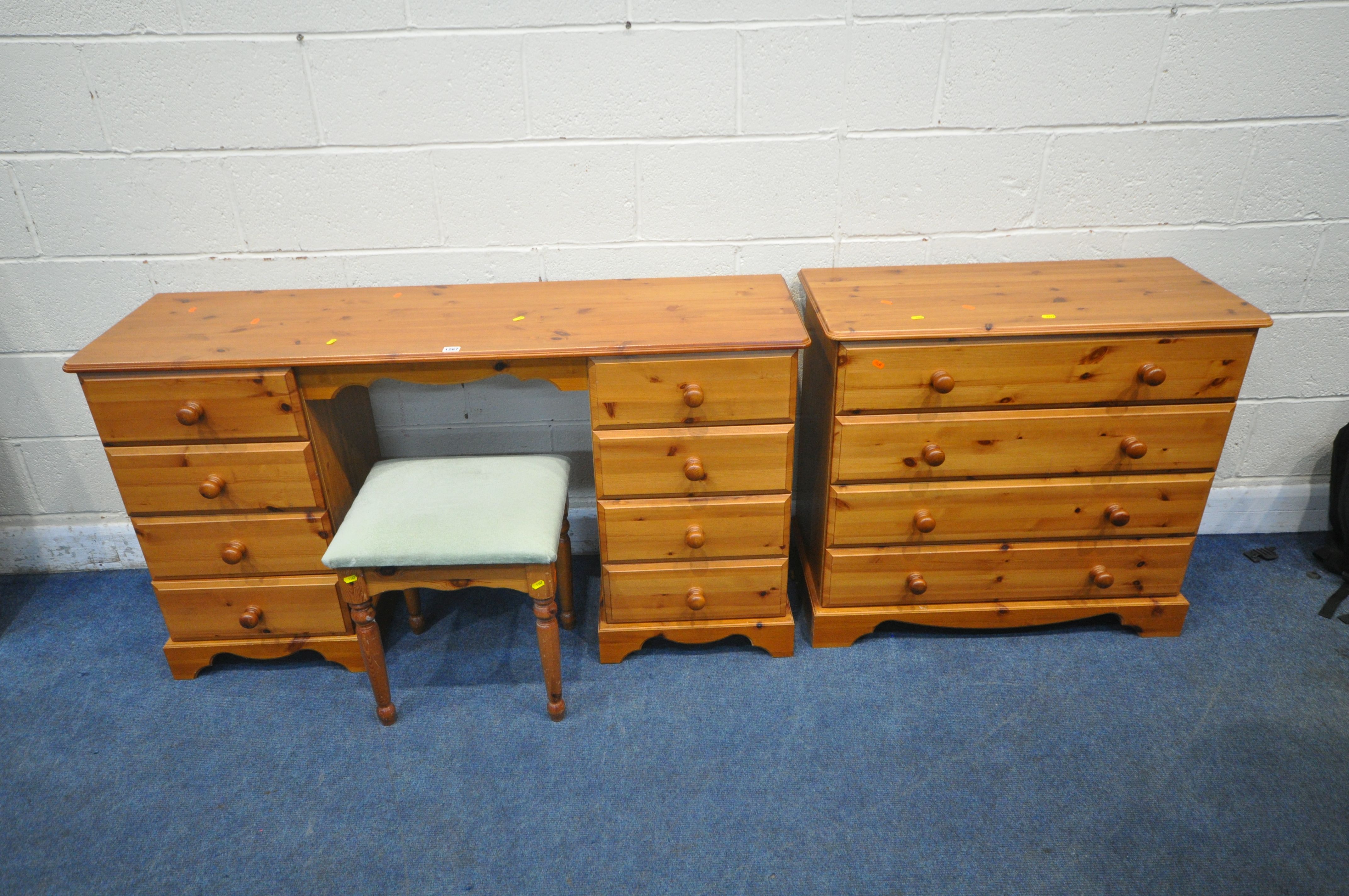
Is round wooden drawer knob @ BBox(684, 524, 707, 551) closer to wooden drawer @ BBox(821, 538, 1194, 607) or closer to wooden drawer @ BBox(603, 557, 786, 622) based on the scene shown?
wooden drawer @ BBox(603, 557, 786, 622)

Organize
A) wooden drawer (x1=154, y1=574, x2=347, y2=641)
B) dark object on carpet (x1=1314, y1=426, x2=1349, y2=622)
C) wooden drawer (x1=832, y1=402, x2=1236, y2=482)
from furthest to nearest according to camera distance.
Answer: dark object on carpet (x1=1314, y1=426, x2=1349, y2=622), wooden drawer (x1=154, y1=574, x2=347, y2=641), wooden drawer (x1=832, y1=402, x2=1236, y2=482)

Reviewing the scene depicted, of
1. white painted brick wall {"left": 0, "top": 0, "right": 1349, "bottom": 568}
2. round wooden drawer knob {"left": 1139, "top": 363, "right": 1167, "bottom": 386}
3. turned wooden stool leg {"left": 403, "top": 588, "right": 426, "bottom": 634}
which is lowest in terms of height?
turned wooden stool leg {"left": 403, "top": 588, "right": 426, "bottom": 634}

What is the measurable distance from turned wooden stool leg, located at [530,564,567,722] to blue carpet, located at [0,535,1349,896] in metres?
0.05

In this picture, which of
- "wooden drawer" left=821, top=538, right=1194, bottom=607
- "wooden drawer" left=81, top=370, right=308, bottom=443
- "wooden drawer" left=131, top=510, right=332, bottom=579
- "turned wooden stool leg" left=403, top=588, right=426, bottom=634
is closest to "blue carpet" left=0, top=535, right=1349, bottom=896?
"turned wooden stool leg" left=403, top=588, right=426, bottom=634

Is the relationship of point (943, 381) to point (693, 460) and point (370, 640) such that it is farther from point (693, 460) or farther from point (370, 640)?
point (370, 640)

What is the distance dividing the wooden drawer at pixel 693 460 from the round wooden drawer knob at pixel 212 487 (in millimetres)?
814

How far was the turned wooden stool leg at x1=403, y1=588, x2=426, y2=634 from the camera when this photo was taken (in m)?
2.13

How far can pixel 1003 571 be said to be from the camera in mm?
2010

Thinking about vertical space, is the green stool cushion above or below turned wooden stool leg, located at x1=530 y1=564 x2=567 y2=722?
above

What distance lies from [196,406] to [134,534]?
93 cm

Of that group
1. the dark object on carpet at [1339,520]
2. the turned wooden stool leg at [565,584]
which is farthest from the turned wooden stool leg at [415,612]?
the dark object on carpet at [1339,520]

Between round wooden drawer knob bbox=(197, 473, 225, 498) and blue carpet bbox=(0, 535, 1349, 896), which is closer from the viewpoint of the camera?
blue carpet bbox=(0, 535, 1349, 896)

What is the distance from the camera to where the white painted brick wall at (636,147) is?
1.87 m

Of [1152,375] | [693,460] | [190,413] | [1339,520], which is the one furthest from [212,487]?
[1339,520]
